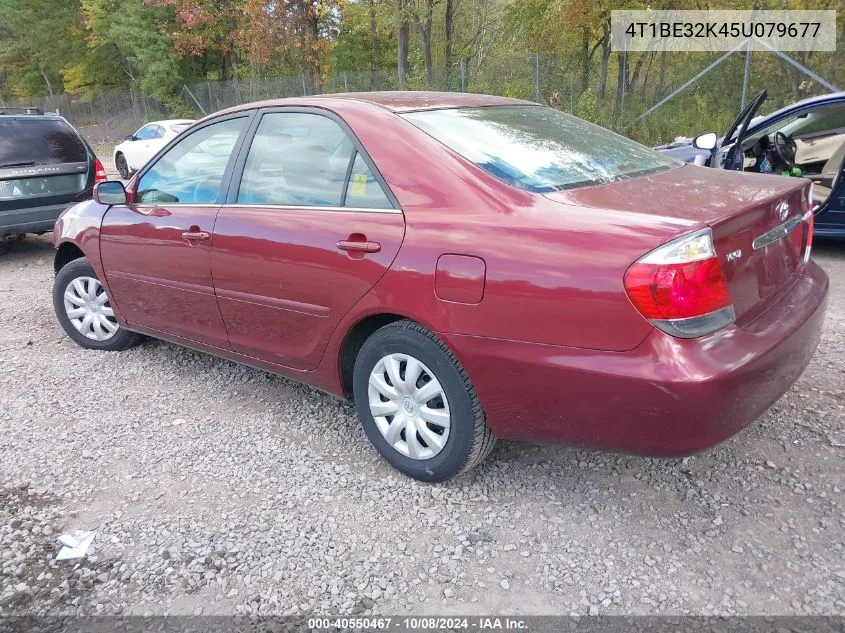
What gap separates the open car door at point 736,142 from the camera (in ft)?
18.9

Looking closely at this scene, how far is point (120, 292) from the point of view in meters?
4.33

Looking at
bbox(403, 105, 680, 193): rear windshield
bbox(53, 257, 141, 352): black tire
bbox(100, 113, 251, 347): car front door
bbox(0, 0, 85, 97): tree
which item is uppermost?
bbox(0, 0, 85, 97): tree

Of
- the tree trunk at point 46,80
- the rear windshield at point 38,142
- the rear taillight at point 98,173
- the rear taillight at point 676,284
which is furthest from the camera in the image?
the tree trunk at point 46,80

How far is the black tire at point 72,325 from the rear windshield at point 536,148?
283 cm

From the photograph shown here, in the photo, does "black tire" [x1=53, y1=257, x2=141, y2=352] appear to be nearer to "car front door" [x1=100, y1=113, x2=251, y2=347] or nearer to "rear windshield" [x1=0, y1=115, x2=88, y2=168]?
"car front door" [x1=100, y1=113, x2=251, y2=347]

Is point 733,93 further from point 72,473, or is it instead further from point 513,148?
point 72,473

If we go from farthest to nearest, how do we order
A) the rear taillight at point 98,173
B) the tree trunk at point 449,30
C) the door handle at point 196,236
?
the tree trunk at point 449,30, the rear taillight at point 98,173, the door handle at point 196,236

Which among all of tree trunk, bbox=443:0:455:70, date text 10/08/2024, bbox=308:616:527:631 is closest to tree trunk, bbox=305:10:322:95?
tree trunk, bbox=443:0:455:70

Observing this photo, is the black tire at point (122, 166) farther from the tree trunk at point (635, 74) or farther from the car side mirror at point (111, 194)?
the car side mirror at point (111, 194)

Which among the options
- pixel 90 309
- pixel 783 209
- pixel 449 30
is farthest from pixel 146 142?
pixel 783 209

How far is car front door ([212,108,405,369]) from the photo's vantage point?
2893 mm

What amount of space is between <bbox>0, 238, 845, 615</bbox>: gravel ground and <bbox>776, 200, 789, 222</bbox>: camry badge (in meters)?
1.07

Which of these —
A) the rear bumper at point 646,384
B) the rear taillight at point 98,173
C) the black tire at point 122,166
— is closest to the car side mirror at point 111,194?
the rear bumper at point 646,384

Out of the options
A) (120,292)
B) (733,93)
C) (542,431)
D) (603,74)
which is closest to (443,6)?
(603,74)
